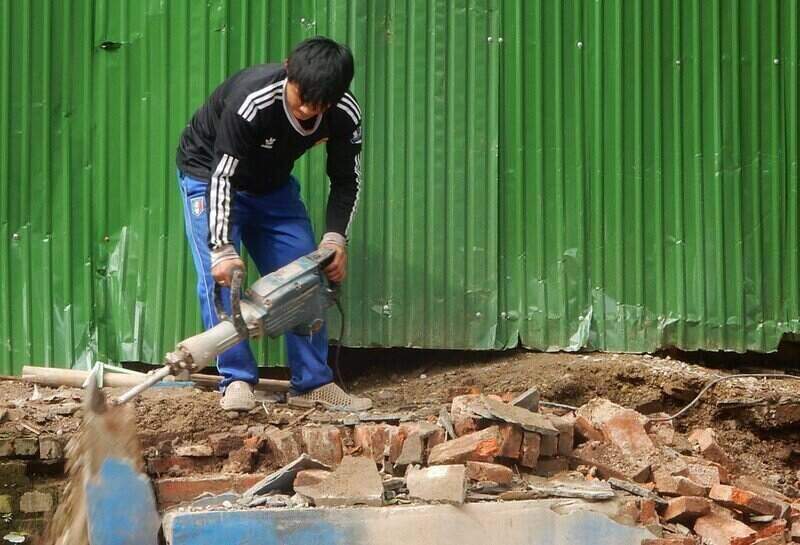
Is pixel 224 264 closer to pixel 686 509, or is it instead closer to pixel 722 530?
pixel 686 509

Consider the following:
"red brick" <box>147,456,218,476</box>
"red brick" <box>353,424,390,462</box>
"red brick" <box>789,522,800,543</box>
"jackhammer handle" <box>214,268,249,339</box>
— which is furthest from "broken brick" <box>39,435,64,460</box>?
"red brick" <box>789,522,800,543</box>

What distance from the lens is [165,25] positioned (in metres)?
5.88

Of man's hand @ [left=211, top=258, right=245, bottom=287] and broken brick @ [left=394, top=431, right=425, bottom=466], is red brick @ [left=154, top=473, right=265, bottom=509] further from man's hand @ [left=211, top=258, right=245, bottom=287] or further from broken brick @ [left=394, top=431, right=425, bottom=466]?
man's hand @ [left=211, top=258, right=245, bottom=287]

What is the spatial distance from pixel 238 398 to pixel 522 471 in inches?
52.0

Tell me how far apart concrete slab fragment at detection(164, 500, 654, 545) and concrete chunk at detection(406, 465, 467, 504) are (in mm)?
46

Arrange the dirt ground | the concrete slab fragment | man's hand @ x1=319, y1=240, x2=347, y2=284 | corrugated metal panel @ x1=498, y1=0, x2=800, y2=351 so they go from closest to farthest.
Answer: the concrete slab fragment < man's hand @ x1=319, y1=240, x2=347, y2=284 < the dirt ground < corrugated metal panel @ x1=498, y1=0, x2=800, y2=351

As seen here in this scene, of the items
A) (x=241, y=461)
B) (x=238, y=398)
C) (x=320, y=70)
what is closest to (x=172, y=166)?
(x=238, y=398)

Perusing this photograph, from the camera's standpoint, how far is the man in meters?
4.88

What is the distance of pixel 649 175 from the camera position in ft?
20.5

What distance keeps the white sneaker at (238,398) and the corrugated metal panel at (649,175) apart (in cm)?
156

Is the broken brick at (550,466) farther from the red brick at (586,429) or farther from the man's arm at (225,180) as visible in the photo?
the man's arm at (225,180)

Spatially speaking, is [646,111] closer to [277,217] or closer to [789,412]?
[789,412]

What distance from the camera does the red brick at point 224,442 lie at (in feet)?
16.2

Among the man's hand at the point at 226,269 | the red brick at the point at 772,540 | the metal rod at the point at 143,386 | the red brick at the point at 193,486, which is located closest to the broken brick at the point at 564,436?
the red brick at the point at 772,540
